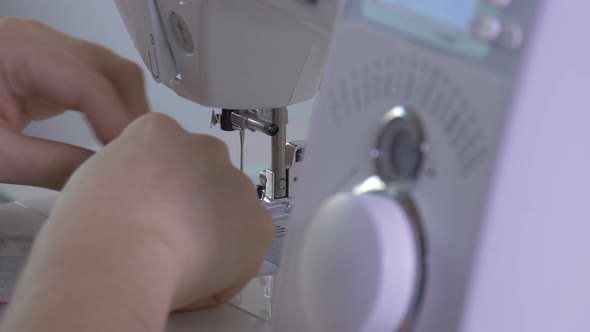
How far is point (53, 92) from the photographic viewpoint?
664mm

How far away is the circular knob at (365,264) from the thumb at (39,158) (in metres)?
0.33

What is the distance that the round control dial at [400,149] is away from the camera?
0.33 metres

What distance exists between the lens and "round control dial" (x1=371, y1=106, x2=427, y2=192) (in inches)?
12.9

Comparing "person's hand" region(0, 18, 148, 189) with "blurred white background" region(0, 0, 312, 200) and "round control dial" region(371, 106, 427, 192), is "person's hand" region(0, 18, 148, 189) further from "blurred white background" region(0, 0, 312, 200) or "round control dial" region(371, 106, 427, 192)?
"blurred white background" region(0, 0, 312, 200)

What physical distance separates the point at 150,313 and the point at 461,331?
0.16 m

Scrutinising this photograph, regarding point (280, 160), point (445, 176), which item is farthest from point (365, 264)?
point (280, 160)

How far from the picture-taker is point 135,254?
1.29 ft

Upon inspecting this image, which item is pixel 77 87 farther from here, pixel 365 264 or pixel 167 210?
pixel 365 264

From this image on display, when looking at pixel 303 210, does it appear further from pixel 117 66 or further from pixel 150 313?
pixel 117 66

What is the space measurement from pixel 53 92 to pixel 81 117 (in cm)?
205

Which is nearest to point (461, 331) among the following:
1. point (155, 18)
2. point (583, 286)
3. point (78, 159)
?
point (583, 286)

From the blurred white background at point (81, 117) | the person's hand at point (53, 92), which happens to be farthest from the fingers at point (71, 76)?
the blurred white background at point (81, 117)

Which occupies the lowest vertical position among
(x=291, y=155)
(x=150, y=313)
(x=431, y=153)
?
(x=291, y=155)

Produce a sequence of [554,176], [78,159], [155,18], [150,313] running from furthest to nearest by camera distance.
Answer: [155,18], [78,159], [150,313], [554,176]
